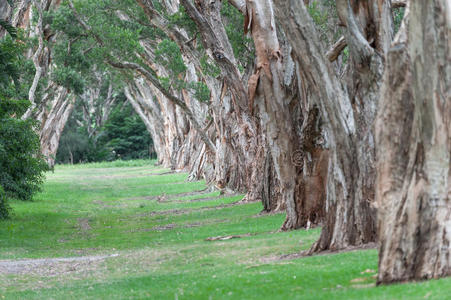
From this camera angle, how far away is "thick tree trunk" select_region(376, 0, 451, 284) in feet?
26.4

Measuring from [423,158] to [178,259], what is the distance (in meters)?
6.14

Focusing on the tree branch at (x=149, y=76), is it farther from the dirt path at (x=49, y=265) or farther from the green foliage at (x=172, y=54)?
the dirt path at (x=49, y=265)

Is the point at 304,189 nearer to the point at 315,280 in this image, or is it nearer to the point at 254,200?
the point at 315,280

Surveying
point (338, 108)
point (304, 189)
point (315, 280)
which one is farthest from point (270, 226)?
point (315, 280)

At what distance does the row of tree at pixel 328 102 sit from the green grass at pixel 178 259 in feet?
2.40

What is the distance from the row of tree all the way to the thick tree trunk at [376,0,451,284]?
1cm

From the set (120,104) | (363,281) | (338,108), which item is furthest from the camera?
(120,104)

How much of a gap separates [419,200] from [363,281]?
1242mm

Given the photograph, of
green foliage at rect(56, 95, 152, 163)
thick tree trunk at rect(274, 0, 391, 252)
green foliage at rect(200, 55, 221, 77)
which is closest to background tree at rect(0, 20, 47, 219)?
green foliage at rect(200, 55, 221, 77)

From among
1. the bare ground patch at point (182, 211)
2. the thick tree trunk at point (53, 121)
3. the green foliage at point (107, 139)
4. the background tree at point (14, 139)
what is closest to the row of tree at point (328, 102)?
the bare ground patch at point (182, 211)

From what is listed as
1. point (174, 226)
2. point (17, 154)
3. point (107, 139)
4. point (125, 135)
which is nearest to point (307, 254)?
point (174, 226)

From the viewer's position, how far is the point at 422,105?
805 cm

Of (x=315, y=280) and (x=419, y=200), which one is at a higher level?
(x=419, y=200)

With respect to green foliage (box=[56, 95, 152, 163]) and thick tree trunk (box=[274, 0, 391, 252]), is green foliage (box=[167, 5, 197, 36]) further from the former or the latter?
green foliage (box=[56, 95, 152, 163])
